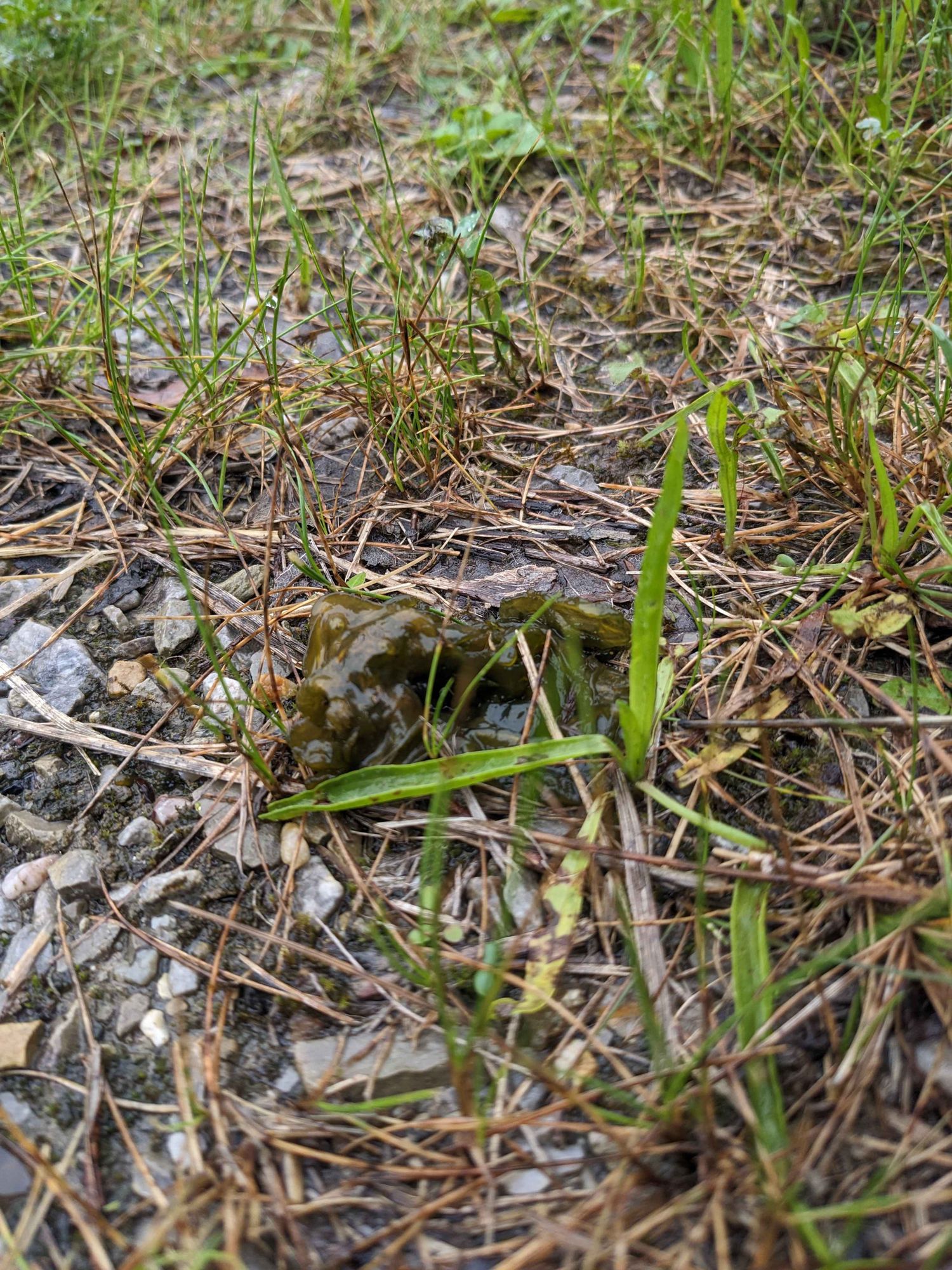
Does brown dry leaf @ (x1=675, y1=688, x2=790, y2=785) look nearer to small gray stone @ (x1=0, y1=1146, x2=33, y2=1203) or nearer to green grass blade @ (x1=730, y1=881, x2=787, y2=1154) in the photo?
green grass blade @ (x1=730, y1=881, x2=787, y2=1154)

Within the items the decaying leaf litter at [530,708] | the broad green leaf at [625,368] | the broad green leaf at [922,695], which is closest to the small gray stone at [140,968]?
the decaying leaf litter at [530,708]

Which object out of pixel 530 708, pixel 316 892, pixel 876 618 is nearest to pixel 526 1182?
pixel 316 892

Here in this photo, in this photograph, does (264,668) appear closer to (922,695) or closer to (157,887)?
(157,887)

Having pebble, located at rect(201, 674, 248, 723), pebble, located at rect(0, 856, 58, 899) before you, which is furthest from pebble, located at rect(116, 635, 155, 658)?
pebble, located at rect(0, 856, 58, 899)

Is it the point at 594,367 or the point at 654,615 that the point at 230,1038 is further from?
the point at 594,367

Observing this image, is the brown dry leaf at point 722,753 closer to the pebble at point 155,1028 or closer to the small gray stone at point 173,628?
the pebble at point 155,1028

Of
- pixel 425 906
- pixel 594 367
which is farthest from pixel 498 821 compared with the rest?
pixel 594 367
